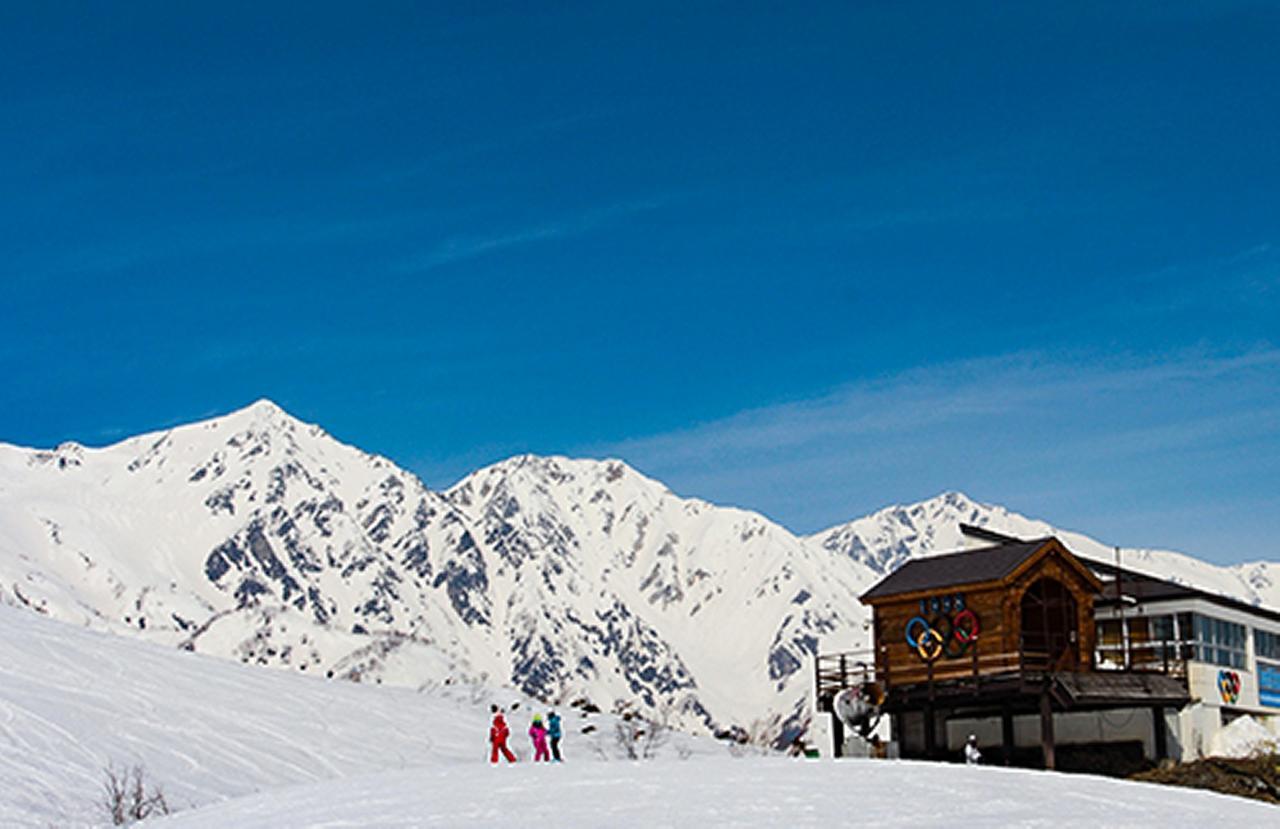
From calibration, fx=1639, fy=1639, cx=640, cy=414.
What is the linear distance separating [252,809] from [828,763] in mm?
9540

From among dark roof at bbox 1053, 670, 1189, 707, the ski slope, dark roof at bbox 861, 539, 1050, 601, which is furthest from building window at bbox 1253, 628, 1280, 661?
the ski slope

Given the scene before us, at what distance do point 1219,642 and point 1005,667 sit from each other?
394 inches

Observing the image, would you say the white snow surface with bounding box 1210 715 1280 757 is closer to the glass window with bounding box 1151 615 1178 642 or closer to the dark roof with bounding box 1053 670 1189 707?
the dark roof with bounding box 1053 670 1189 707

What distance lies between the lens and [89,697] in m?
48.8

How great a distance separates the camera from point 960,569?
50.1 metres

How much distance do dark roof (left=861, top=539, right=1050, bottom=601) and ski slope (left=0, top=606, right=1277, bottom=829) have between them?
24.9 ft

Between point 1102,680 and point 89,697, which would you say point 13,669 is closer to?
point 89,697

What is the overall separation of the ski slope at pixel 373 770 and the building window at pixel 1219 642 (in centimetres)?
1551

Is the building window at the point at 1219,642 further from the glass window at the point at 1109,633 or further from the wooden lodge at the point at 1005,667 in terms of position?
the glass window at the point at 1109,633

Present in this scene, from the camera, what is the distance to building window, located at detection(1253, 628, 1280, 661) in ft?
183

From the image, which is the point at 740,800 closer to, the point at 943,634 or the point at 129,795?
the point at 129,795

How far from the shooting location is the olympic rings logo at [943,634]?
4847 centimetres

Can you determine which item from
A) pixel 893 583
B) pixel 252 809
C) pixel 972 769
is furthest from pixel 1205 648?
pixel 252 809

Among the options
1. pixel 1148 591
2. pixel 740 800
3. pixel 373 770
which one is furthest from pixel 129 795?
pixel 1148 591
